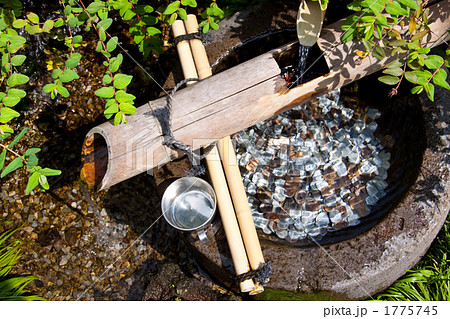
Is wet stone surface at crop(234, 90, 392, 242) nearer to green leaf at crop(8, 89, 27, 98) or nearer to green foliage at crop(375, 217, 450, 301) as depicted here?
green foliage at crop(375, 217, 450, 301)

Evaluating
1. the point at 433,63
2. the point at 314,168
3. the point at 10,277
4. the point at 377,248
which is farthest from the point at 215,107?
the point at 10,277

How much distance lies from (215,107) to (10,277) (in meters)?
2.37

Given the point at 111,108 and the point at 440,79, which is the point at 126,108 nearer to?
the point at 111,108

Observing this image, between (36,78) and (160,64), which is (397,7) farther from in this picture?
(36,78)

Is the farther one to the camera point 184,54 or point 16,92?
point 184,54

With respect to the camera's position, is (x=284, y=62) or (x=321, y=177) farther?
(x=321, y=177)

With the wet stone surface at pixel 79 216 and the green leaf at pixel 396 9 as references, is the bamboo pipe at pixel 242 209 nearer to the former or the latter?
the wet stone surface at pixel 79 216

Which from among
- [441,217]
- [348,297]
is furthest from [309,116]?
[348,297]

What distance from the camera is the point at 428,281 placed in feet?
9.22

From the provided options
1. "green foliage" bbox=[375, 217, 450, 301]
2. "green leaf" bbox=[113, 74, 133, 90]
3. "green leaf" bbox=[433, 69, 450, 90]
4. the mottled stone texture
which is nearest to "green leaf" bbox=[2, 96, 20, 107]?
"green leaf" bbox=[113, 74, 133, 90]

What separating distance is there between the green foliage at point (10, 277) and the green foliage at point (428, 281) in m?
2.77

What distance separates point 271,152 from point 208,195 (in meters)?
0.74

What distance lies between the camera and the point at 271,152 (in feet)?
10.3

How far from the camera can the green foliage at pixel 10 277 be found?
291 cm
